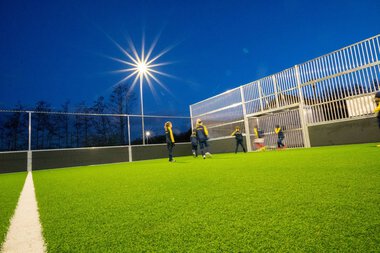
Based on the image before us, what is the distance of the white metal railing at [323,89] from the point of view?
10.2 metres

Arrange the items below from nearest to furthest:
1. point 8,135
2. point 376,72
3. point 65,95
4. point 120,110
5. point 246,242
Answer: point 246,242, point 376,72, point 8,135, point 120,110, point 65,95

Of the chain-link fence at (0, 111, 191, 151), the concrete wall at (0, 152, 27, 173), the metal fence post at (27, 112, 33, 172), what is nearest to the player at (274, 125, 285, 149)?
the chain-link fence at (0, 111, 191, 151)

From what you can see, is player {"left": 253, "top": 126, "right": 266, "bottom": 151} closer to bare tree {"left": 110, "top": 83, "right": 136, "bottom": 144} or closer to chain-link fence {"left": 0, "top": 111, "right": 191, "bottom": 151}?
chain-link fence {"left": 0, "top": 111, "right": 191, "bottom": 151}

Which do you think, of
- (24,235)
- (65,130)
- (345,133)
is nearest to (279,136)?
(345,133)

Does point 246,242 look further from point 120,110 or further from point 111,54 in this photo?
point 111,54

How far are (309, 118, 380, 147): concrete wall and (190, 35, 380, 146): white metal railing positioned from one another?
12.5 inches

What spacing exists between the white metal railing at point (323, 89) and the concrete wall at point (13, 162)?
44.1ft

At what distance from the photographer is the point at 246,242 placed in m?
1.14

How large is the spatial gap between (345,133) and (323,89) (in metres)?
2.70

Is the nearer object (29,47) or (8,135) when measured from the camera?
(8,135)

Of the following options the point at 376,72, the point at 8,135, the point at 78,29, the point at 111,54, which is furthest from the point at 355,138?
the point at 78,29

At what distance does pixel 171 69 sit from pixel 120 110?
6911 centimetres

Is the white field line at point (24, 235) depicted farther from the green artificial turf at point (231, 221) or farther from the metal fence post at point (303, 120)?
the metal fence post at point (303, 120)

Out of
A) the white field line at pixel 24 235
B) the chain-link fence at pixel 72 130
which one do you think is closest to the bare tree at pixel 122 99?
the chain-link fence at pixel 72 130
